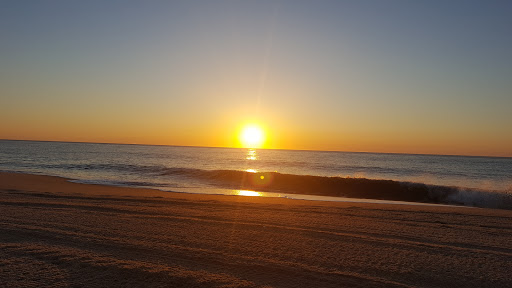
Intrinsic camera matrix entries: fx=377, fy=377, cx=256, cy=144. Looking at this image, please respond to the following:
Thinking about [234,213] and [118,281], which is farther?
[234,213]

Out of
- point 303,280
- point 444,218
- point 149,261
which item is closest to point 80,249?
point 149,261

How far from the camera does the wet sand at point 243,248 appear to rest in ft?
16.6

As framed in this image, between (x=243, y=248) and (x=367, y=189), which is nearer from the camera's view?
(x=243, y=248)

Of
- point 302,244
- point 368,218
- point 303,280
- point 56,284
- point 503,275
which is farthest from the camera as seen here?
point 368,218

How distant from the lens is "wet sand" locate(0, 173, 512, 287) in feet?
16.6

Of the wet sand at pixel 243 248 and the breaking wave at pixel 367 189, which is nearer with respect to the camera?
the wet sand at pixel 243 248

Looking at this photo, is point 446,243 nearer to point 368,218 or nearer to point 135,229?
point 368,218

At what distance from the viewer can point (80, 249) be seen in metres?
6.23

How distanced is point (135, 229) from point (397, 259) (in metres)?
5.13

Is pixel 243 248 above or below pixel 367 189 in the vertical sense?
above

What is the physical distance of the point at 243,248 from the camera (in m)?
6.54

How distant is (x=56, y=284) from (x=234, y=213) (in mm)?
5810

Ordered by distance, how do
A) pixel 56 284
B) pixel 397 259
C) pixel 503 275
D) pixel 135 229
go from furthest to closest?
pixel 135 229
pixel 397 259
pixel 503 275
pixel 56 284

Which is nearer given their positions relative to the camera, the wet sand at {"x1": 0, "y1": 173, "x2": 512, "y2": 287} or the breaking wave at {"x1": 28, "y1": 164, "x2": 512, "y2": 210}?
the wet sand at {"x1": 0, "y1": 173, "x2": 512, "y2": 287}
